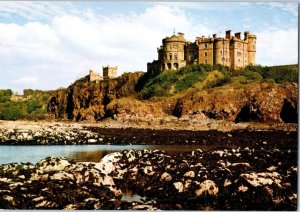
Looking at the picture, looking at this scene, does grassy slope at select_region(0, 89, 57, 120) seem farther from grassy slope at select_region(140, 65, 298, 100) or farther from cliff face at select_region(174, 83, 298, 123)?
cliff face at select_region(174, 83, 298, 123)

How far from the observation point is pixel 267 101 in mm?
17031

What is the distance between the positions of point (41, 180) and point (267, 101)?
11498 millimetres

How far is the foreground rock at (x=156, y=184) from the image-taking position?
6672 mm

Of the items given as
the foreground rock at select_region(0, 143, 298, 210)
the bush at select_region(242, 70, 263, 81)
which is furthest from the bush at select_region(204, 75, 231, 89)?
the foreground rock at select_region(0, 143, 298, 210)

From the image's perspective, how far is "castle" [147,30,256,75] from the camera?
22.0 meters

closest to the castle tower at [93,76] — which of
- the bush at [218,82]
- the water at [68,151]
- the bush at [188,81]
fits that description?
the bush at [188,81]

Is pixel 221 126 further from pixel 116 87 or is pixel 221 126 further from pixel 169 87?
pixel 116 87

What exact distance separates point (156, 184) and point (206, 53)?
16.3 m

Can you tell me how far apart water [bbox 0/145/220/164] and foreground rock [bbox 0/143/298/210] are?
841mm

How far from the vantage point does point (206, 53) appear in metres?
23.0

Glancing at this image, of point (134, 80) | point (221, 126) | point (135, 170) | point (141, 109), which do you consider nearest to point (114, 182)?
point (135, 170)

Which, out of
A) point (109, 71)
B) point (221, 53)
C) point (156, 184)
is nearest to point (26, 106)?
point (109, 71)

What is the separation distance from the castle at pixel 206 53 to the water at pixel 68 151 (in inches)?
443

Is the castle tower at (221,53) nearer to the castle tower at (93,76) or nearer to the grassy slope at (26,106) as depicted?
the grassy slope at (26,106)
